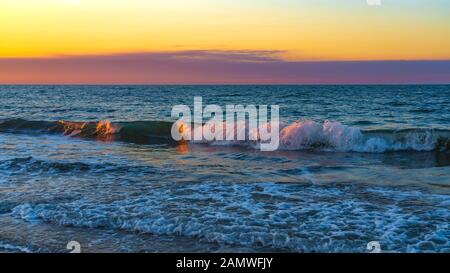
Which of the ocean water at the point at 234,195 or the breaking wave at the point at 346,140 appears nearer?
the ocean water at the point at 234,195

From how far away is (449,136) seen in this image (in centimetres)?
1733

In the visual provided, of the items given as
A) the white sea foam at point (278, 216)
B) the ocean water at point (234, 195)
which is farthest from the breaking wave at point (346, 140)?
the white sea foam at point (278, 216)

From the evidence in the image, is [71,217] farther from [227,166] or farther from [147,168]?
[227,166]

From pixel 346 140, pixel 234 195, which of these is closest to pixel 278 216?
pixel 234 195

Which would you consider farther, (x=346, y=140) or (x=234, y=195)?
(x=346, y=140)

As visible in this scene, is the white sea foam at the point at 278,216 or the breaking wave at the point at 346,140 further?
the breaking wave at the point at 346,140

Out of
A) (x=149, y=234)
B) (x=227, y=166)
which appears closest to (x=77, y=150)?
(x=227, y=166)

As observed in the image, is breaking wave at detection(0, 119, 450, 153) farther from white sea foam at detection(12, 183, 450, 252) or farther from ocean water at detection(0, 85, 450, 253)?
white sea foam at detection(12, 183, 450, 252)

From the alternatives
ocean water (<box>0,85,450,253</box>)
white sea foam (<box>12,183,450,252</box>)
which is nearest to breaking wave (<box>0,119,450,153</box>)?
ocean water (<box>0,85,450,253</box>)

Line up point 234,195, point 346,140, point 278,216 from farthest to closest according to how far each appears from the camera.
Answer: point 346,140, point 234,195, point 278,216

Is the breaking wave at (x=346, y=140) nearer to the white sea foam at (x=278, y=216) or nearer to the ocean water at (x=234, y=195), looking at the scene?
the ocean water at (x=234, y=195)

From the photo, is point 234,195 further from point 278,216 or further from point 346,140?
point 346,140

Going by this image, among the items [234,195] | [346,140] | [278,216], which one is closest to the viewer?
[278,216]
